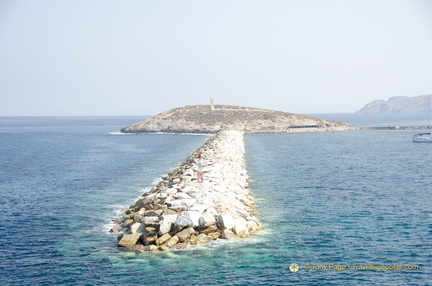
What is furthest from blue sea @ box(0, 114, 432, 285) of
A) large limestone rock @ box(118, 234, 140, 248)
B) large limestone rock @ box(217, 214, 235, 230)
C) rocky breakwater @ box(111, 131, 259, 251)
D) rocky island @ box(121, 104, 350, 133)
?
rocky island @ box(121, 104, 350, 133)

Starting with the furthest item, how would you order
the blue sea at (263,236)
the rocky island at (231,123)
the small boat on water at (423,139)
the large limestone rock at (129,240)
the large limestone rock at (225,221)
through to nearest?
the rocky island at (231,123), the small boat on water at (423,139), the large limestone rock at (225,221), the large limestone rock at (129,240), the blue sea at (263,236)

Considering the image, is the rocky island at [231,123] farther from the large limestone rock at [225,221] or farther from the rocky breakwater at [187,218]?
the large limestone rock at [225,221]

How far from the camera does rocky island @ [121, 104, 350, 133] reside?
130m

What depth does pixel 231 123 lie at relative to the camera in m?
132

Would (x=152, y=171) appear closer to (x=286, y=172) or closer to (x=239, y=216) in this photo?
(x=286, y=172)

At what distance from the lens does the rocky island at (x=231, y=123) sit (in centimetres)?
12962

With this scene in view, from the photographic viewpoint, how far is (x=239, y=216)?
23344 mm

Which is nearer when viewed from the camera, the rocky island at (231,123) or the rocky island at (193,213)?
the rocky island at (193,213)

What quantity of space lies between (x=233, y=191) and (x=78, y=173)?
22.5 metres

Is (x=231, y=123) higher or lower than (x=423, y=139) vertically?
higher

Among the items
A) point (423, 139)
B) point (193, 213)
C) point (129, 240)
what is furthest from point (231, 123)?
point (129, 240)

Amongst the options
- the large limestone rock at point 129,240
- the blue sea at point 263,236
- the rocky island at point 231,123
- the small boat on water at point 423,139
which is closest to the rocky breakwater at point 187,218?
the large limestone rock at point 129,240

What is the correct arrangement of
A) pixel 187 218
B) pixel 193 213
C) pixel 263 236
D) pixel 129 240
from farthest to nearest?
pixel 193 213, pixel 187 218, pixel 263 236, pixel 129 240

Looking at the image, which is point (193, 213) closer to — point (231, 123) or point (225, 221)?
point (225, 221)
